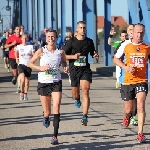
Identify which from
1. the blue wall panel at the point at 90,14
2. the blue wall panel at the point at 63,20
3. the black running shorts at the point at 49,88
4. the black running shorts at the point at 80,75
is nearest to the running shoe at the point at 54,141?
the black running shorts at the point at 49,88

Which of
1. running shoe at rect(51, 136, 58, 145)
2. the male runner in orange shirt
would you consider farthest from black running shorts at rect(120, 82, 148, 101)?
running shoe at rect(51, 136, 58, 145)

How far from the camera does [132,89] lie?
30.9 feet

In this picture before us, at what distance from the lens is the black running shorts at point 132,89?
9.23 m

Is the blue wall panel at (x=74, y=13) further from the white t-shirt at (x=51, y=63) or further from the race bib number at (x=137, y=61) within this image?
the race bib number at (x=137, y=61)

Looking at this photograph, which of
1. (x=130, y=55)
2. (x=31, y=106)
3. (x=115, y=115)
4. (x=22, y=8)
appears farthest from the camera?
(x=22, y=8)

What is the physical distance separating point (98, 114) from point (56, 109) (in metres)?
3.57

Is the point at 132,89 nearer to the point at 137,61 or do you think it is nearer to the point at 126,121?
the point at 137,61

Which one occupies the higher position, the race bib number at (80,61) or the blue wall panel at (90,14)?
the blue wall panel at (90,14)

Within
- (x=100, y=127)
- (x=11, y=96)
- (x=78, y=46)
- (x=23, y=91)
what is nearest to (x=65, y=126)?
(x=100, y=127)

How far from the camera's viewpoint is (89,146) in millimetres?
8648

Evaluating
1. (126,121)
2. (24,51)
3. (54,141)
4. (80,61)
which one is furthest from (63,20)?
(54,141)

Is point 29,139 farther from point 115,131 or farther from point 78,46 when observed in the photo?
point 78,46

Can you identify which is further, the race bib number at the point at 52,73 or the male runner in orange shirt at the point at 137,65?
the race bib number at the point at 52,73

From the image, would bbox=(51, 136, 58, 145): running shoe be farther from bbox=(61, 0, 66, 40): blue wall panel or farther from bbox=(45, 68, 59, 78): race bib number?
bbox=(61, 0, 66, 40): blue wall panel
